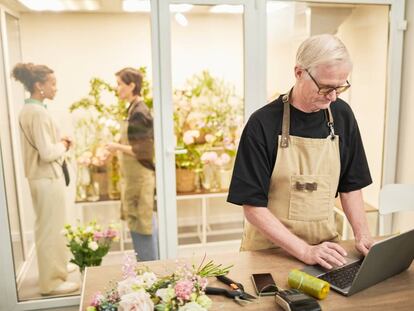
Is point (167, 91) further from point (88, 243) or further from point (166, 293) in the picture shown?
point (166, 293)

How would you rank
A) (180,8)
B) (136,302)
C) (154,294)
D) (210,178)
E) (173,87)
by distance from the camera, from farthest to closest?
(210,178) < (173,87) < (180,8) < (154,294) < (136,302)

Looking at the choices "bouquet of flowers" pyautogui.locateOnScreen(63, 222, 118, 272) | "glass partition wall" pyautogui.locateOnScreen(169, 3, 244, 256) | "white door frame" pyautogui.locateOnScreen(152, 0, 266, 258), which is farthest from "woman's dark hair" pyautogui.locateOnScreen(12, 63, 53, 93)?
"bouquet of flowers" pyautogui.locateOnScreen(63, 222, 118, 272)

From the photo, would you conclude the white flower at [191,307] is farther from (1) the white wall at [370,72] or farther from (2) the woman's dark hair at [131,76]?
(1) the white wall at [370,72]

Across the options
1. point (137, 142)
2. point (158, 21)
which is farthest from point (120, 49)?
point (137, 142)

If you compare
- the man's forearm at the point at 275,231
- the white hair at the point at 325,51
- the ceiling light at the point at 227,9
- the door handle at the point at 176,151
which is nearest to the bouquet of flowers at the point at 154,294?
the man's forearm at the point at 275,231

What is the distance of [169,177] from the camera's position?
280 cm

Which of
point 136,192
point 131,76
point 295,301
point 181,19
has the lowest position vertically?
point 136,192

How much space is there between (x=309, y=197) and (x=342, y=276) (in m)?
0.36

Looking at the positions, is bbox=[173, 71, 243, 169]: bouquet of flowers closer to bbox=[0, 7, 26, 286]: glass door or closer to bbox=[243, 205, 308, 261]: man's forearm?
bbox=[0, 7, 26, 286]: glass door

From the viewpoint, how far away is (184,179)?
301cm

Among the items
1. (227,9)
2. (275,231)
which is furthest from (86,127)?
(275,231)

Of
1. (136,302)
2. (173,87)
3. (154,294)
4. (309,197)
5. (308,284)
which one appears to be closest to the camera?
(136,302)

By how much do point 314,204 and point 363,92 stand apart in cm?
179

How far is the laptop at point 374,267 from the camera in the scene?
1.21 m
